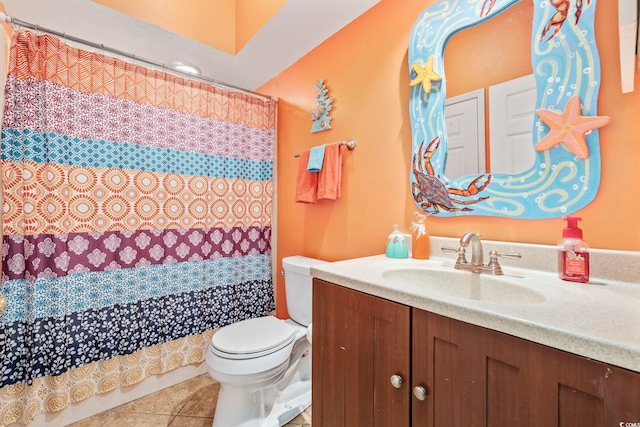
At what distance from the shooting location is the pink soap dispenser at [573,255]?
0.76 m

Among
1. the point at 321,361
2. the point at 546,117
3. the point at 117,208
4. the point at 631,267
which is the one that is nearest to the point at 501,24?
the point at 546,117

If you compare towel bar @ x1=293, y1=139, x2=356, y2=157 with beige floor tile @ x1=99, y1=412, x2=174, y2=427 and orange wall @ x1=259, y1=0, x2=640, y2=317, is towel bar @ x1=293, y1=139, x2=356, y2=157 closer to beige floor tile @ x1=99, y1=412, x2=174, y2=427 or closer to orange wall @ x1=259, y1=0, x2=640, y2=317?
orange wall @ x1=259, y1=0, x2=640, y2=317

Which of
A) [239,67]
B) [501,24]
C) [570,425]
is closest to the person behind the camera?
[570,425]

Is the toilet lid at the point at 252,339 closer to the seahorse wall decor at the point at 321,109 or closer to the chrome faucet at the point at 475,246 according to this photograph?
the chrome faucet at the point at 475,246

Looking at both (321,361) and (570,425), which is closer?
(570,425)

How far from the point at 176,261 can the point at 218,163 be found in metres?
0.71

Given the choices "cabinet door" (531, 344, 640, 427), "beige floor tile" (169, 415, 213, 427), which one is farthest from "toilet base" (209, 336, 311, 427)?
"cabinet door" (531, 344, 640, 427)

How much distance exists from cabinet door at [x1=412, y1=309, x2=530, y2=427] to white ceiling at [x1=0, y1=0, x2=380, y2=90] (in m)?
1.61

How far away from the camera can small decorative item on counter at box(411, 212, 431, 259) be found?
3.74 feet

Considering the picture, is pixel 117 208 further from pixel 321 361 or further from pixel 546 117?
pixel 546 117

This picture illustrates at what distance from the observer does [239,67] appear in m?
2.00

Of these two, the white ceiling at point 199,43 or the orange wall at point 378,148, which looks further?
the white ceiling at point 199,43

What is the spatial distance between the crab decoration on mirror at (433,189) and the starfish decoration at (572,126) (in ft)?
0.79

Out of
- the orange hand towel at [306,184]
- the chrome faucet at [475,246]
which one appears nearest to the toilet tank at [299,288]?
the orange hand towel at [306,184]
